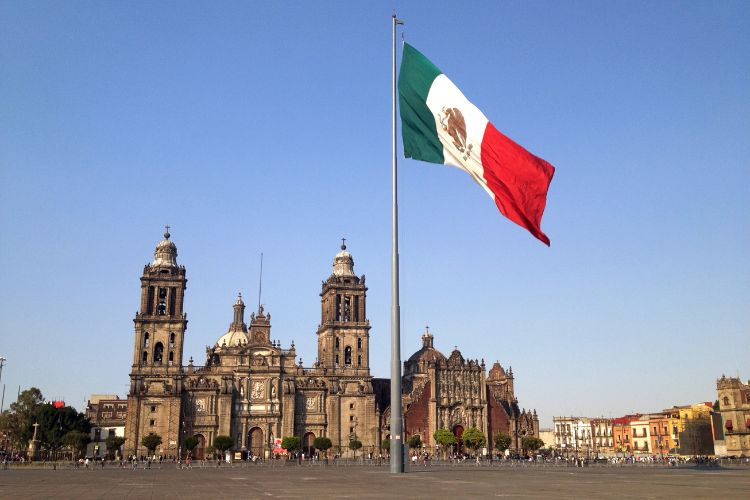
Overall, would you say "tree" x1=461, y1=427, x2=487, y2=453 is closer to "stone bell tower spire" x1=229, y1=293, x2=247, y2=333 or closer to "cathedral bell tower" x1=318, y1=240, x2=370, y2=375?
"cathedral bell tower" x1=318, y1=240, x2=370, y2=375

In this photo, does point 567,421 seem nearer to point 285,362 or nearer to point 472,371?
point 472,371

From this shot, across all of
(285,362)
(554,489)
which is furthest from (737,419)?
(554,489)

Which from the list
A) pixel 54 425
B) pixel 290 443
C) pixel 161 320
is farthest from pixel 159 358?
pixel 290 443

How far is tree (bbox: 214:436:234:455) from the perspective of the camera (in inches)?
3420

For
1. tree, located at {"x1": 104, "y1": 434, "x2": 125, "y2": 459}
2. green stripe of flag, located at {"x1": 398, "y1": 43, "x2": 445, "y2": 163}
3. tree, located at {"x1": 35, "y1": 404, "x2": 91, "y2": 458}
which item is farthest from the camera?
tree, located at {"x1": 35, "y1": 404, "x2": 91, "y2": 458}

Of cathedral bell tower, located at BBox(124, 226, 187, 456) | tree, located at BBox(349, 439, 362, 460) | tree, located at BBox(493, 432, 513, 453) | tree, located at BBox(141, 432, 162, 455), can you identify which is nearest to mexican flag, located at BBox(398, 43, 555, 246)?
tree, located at BBox(141, 432, 162, 455)

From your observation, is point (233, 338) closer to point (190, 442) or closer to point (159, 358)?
point (159, 358)

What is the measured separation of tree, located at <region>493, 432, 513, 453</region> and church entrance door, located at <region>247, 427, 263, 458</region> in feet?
102

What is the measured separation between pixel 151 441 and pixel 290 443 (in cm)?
1612

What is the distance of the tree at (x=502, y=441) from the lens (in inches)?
3866

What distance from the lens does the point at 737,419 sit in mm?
99500

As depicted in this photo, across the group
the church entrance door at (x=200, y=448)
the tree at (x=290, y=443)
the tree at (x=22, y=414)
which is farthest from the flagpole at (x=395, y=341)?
the tree at (x=22, y=414)

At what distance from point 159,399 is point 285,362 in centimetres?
1693

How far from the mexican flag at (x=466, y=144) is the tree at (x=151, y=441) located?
7101 centimetres
